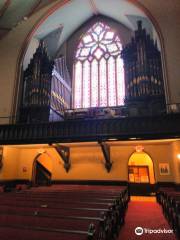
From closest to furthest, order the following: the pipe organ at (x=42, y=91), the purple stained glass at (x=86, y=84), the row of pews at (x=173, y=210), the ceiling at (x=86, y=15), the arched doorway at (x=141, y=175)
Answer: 1. the row of pews at (x=173, y=210)
2. the pipe organ at (x=42, y=91)
3. the arched doorway at (x=141, y=175)
4. the ceiling at (x=86, y=15)
5. the purple stained glass at (x=86, y=84)

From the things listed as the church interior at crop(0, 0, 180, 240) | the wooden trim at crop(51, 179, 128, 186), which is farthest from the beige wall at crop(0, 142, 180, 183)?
the wooden trim at crop(51, 179, 128, 186)

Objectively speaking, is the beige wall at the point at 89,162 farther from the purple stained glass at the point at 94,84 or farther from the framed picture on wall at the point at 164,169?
the purple stained glass at the point at 94,84

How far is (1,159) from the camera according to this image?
9906 millimetres

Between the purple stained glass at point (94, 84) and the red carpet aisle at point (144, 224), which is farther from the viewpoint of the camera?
the purple stained glass at point (94, 84)

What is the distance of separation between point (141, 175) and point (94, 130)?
5550 millimetres

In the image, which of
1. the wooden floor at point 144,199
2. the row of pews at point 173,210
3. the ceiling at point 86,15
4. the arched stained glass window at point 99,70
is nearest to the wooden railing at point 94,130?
the row of pews at point 173,210

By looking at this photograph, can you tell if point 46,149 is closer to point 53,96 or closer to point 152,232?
point 53,96

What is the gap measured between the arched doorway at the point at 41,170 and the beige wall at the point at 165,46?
141 inches

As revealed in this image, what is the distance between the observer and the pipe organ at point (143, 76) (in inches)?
320

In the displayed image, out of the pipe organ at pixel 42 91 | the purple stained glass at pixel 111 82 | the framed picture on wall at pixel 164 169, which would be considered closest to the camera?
the pipe organ at pixel 42 91

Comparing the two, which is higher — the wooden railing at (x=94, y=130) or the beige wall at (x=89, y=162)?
the wooden railing at (x=94, y=130)

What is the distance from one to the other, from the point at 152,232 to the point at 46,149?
25.4 feet

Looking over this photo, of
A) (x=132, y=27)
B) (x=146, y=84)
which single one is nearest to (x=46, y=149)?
(x=146, y=84)

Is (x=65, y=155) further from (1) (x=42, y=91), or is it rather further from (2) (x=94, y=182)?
(1) (x=42, y=91)
